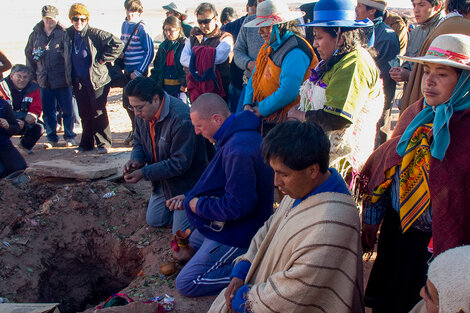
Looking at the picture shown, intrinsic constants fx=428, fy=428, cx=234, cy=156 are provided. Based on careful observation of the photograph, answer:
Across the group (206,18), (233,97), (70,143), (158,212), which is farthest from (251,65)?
(70,143)

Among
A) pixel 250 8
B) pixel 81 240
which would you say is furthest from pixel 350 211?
pixel 250 8

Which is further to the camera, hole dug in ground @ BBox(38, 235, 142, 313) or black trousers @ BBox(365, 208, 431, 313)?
hole dug in ground @ BBox(38, 235, 142, 313)

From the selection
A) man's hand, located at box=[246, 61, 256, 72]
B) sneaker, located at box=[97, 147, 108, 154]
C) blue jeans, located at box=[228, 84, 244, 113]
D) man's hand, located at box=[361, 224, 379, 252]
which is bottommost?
sneaker, located at box=[97, 147, 108, 154]

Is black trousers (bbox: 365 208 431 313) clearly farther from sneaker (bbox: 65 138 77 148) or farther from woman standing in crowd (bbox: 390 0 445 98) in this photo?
sneaker (bbox: 65 138 77 148)

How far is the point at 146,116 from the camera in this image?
4398 millimetres

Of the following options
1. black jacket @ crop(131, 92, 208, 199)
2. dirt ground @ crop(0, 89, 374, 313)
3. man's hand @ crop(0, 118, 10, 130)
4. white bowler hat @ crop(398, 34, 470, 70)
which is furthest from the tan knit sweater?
man's hand @ crop(0, 118, 10, 130)

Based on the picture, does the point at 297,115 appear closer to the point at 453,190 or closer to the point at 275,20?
the point at 275,20

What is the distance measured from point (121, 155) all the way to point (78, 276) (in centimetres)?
243

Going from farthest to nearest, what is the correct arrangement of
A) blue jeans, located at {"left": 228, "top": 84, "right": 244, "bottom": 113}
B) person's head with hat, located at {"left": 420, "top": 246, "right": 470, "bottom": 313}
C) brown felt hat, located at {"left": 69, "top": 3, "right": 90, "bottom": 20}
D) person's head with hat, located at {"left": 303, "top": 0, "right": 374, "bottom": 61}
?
1. brown felt hat, located at {"left": 69, "top": 3, "right": 90, "bottom": 20}
2. blue jeans, located at {"left": 228, "top": 84, "right": 244, "bottom": 113}
3. person's head with hat, located at {"left": 303, "top": 0, "right": 374, "bottom": 61}
4. person's head with hat, located at {"left": 420, "top": 246, "right": 470, "bottom": 313}

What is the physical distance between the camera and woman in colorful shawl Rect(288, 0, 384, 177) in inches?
121

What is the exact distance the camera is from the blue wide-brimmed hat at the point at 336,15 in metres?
3.17

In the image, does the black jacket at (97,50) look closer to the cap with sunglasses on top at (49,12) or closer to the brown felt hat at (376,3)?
the cap with sunglasses on top at (49,12)

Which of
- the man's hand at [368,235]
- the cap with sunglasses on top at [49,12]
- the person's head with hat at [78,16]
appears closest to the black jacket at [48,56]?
the cap with sunglasses on top at [49,12]

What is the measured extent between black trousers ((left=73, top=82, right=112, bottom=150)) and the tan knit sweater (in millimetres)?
5520
